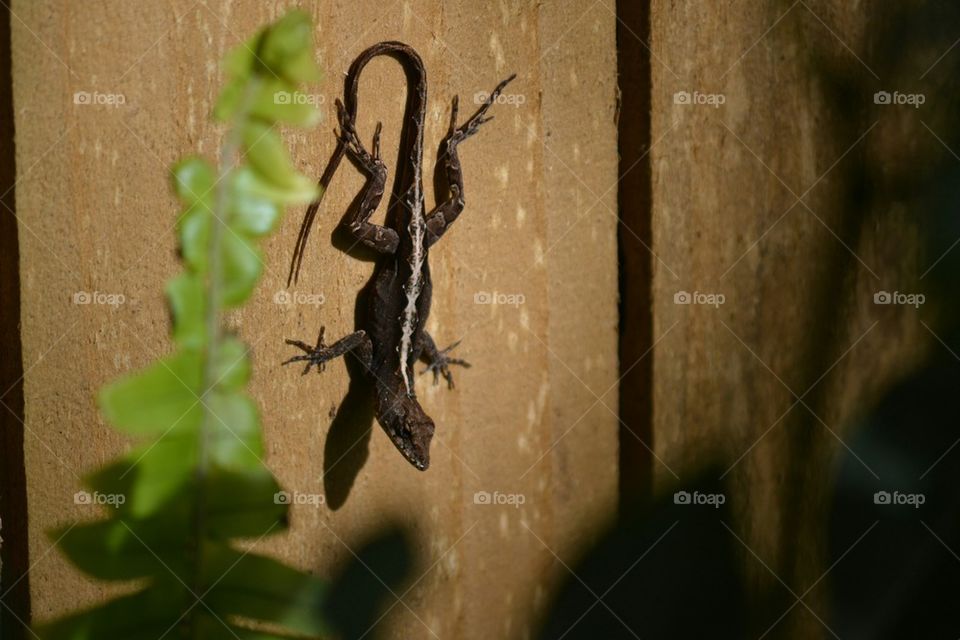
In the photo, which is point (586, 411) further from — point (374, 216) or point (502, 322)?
point (374, 216)

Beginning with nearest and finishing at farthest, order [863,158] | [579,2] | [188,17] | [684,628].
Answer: [188,17] < [579,2] < [684,628] < [863,158]

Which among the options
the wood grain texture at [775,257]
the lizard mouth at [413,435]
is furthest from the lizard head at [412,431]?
the wood grain texture at [775,257]

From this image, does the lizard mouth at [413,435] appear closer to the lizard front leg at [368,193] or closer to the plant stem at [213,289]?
the lizard front leg at [368,193]

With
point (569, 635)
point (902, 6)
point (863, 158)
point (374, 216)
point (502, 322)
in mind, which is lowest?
point (569, 635)

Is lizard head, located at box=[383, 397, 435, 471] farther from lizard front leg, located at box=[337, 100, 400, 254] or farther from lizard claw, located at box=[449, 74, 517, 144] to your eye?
lizard claw, located at box=[449, 74, 517, 144]

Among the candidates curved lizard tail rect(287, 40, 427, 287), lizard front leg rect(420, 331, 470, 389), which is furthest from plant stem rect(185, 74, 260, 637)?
lizard front leg rect(420, 331, 470, 389)

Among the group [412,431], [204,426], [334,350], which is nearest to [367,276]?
[334,350]

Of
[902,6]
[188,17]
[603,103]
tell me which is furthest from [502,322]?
[902,6]

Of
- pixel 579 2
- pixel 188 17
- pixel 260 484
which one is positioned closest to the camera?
pixel 260 484
